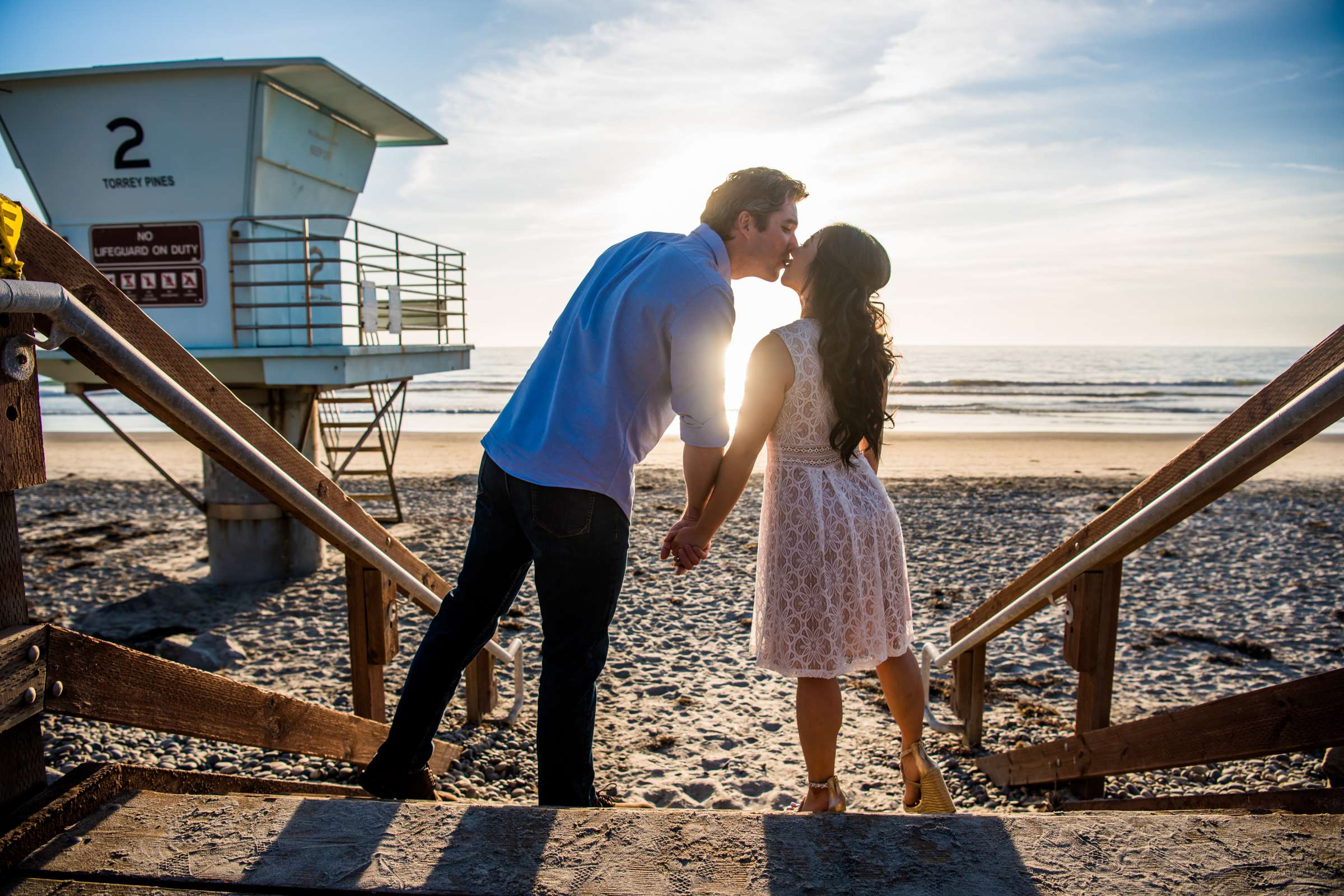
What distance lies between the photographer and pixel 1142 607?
6383mm

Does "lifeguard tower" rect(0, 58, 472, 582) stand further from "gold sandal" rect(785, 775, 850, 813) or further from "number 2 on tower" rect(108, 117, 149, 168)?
"gold sandal" rect(785, 775, 850, 813)

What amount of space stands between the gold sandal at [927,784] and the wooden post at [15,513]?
2.32m

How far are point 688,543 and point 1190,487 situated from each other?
1.32 metres

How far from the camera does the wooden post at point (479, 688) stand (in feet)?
14.6

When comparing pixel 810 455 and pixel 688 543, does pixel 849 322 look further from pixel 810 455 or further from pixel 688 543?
pixel 688 543

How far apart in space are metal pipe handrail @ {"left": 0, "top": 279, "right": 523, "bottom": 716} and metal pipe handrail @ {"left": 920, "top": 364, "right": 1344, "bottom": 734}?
2158 millimetres

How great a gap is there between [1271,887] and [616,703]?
144 inches

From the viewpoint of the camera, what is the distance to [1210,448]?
2.19 m

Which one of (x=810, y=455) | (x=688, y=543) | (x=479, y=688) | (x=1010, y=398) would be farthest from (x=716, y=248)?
(x=1010, y=398)

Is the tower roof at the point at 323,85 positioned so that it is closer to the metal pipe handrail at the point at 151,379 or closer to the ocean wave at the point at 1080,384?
the metal pipe handrail at the point at 151,379

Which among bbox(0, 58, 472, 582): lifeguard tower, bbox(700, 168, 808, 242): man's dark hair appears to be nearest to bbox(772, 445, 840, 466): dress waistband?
bbox(700, 168, 808, 242): man's dark hair

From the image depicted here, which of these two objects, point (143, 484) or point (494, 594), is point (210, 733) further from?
A: point (143, 484)

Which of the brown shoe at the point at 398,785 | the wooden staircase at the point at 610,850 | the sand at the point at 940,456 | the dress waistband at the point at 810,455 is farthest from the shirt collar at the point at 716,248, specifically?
the sand at the point at 940,456

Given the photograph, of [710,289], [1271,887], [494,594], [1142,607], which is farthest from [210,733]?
[1142,607]
